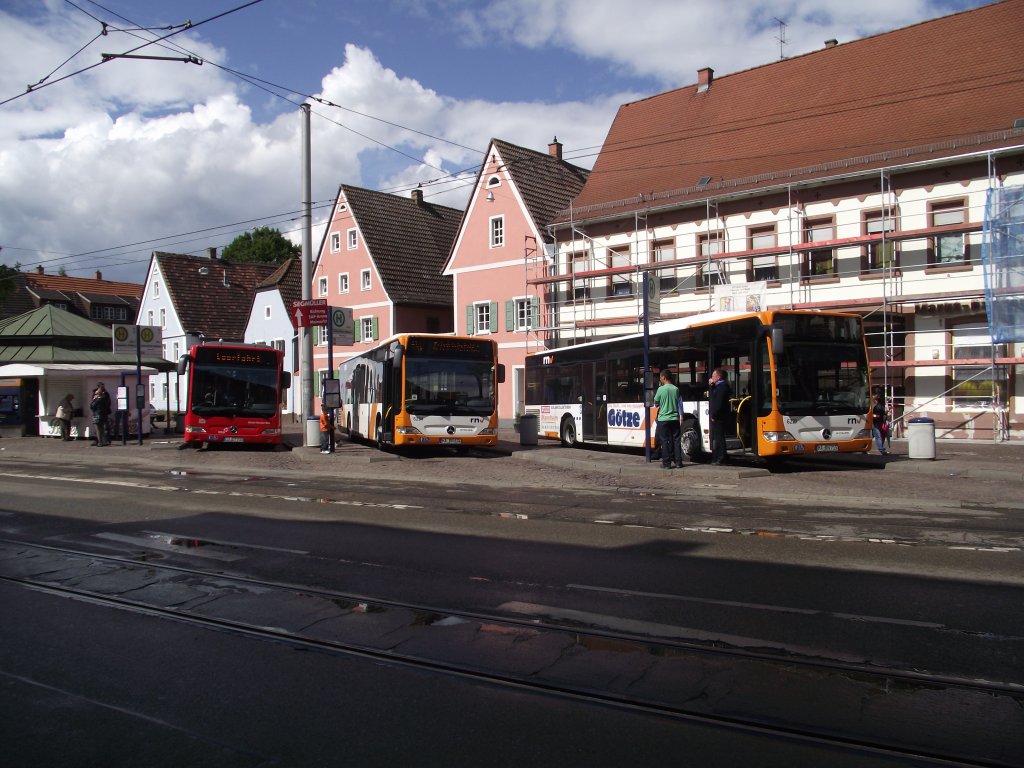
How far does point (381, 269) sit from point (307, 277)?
863 inches

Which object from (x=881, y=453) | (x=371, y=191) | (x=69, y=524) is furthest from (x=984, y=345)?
(x=371, y=191)

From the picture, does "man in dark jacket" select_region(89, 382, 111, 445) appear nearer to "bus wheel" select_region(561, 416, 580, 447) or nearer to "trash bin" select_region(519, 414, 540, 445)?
"trash bin" select_region(519, 414, 540, 445)

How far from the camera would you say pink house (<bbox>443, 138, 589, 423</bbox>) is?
126ft

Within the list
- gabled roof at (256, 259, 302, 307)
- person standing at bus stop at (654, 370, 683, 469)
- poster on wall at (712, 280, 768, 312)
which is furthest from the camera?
gabled roof at (256, 259, 302, 307)

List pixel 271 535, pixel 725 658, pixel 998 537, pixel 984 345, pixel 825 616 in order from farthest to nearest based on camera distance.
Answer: pixel 984 345 < pixel 271 535 < pixel 998 537 < pixel 825 616 < pixel 725 658

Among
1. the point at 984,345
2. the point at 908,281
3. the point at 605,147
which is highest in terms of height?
the point at 605,147

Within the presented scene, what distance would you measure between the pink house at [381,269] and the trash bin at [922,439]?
30.4m

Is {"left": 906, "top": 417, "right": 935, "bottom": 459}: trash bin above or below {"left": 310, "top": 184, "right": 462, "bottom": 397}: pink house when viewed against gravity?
below

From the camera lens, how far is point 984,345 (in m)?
24.8

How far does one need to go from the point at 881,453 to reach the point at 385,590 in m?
16.3

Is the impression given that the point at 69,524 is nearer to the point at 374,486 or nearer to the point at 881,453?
the point at 374,486

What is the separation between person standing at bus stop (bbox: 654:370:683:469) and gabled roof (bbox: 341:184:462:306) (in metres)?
29.9

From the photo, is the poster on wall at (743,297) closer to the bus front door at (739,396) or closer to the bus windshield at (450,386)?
the bus windshield at (450,386)

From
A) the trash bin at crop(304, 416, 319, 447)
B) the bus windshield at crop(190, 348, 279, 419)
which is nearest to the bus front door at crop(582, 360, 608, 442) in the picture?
the trash bin at crop(304, 416, 319, 447)
